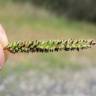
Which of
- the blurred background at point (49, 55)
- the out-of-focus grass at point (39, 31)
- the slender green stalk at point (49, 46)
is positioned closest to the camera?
the slender green stalk at point (49, 46)

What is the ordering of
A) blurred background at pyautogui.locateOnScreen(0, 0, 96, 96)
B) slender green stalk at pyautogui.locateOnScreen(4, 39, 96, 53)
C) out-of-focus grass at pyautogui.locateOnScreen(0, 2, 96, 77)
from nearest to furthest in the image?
1. slender green stalk at pyautogui.locateOnScreen(4, 39, 96, 53)
2. blurred background at pyautogui.locateOnScreen(0, 0, 96, 96)
3. out-of-focus grass at pyautogui.locateOnScreen(0, 2, 96, 77)

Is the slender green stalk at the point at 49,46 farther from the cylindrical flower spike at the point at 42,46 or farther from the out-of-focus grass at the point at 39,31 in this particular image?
the out-of-focus grass at the point at 39,31

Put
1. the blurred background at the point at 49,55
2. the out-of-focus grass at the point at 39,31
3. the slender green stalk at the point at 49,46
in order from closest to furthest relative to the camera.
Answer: the slender green stalk at the point at 49,46, the blurred background at the point at 49,55, the out-of-focus grass at the point at 39,31

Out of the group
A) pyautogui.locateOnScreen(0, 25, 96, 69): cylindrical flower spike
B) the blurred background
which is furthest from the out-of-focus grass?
pyautogui.locateOnScreen(0, 25, 96, 69): cylindrical flower spike

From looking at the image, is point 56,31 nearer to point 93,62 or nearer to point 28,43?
point 93,62

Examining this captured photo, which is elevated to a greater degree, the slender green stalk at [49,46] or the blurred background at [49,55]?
the blurred background at [49,55]

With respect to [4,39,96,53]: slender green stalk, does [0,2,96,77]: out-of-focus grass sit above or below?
A: above

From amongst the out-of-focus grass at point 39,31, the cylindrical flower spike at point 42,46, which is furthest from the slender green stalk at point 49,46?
the out-of-focus grass at point 39,31

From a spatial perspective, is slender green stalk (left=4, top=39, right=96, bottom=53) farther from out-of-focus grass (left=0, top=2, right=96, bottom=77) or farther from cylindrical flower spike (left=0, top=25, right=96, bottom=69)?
out-of-focus grass (left=0, top=2, right=96, bottom=77)
